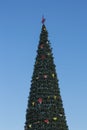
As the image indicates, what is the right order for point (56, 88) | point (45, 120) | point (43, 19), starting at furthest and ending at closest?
point (43, 19) → point (56, 88) → point (45, 120)

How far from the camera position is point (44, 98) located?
155 ft

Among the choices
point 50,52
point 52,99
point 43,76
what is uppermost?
point 50,52

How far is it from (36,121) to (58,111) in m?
3.46

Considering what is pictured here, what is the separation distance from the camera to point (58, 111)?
47.2 metres

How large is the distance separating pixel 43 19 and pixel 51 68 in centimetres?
835

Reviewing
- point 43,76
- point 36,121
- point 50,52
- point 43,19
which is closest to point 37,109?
point 36,121

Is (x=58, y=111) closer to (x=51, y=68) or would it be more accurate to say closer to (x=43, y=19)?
(x=51, y=68)

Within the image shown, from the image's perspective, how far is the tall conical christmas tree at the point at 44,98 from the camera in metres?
46.1

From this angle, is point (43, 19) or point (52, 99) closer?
point (52, 99)

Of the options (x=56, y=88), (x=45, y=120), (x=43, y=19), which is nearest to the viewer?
(x=45, y=120)

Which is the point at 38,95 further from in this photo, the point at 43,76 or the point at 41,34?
the point at 41,34

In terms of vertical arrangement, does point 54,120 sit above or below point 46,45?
below

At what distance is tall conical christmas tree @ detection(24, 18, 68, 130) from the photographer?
46125 mm

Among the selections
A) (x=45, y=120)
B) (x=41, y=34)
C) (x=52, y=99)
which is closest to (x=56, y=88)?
(x=52, y=99)
